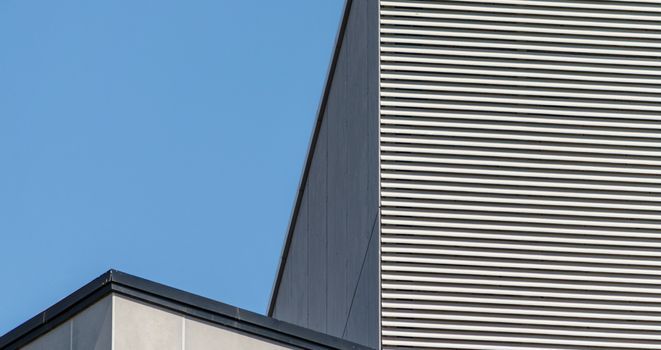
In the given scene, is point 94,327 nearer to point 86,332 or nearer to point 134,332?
point 86,332

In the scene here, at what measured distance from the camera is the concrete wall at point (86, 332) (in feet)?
49.9

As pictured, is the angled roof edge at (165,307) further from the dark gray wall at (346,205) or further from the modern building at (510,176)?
the dark gray wall at (346,205)

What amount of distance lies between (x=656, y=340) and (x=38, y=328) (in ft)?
26.3

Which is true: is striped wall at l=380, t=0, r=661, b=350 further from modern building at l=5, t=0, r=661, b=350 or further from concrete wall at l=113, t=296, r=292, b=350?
concrete wall at l=113, t=296, r=292, b=350

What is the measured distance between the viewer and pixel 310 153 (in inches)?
1256

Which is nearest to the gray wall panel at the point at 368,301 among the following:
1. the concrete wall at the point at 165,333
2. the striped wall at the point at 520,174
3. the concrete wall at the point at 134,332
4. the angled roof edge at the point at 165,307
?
the striped wall at the point at 520,174

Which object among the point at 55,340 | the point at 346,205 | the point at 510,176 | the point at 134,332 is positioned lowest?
the point at 134,332

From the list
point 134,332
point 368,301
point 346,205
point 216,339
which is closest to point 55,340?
point 134,332

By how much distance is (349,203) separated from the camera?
2398 cm

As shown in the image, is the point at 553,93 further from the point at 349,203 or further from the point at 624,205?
the point at 349,203

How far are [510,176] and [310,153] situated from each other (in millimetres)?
11549

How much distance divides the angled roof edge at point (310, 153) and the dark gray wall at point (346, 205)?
0.56 ft

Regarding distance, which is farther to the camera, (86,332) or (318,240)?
(318,240)

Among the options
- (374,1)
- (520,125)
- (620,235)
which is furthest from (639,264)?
(374,1)
